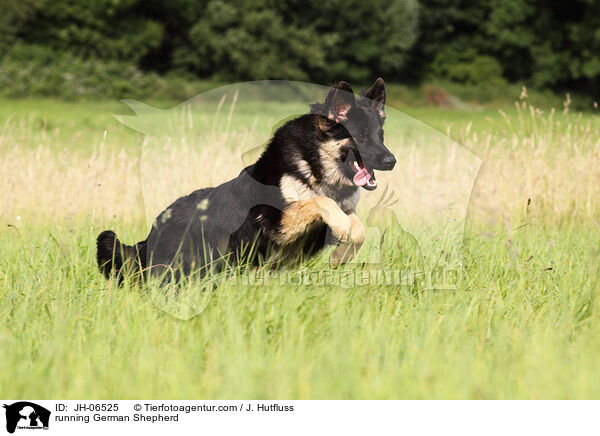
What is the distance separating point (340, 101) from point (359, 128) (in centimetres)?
19

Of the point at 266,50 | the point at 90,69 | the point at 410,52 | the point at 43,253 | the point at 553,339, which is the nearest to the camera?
the point at 553,339

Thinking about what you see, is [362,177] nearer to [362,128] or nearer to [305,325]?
[362,128]

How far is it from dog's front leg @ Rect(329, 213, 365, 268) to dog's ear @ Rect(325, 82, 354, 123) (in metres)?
0.71

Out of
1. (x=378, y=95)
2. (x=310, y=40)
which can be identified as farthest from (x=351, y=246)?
(x=310, y=40)

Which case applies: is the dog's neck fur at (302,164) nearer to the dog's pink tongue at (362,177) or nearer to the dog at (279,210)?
the dog at (279,210)

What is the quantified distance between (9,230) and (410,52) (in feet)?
148

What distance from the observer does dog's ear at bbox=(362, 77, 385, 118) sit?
11.2 feet

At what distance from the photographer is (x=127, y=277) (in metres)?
4.08
